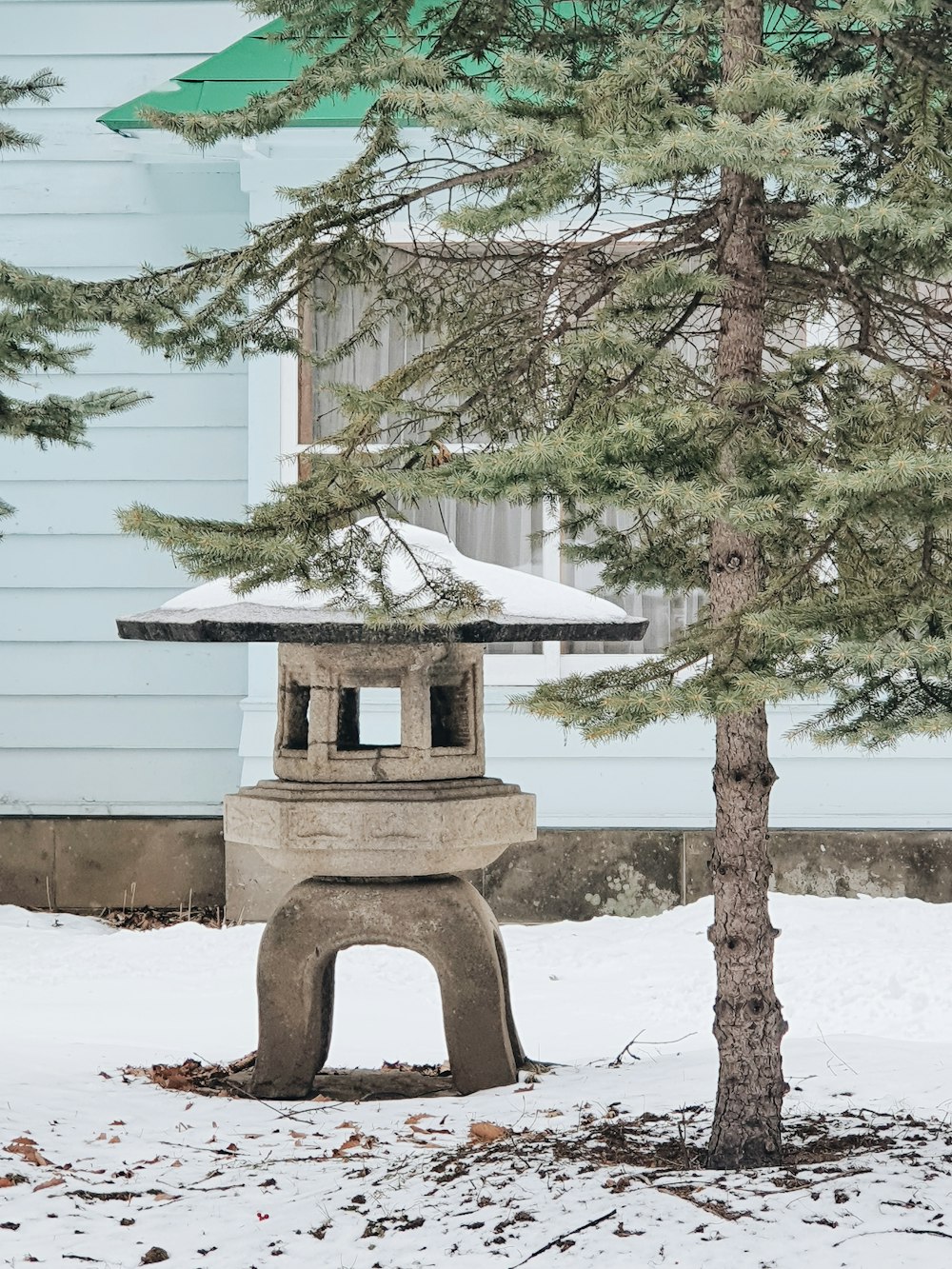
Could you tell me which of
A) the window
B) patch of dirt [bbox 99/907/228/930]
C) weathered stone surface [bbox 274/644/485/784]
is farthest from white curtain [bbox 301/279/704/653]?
weathered stone surface [bbox 274/644/485/784]

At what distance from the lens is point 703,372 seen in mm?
4672

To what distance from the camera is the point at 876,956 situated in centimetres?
696

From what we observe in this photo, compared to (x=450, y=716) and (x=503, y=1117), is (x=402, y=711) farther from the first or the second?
(x=503, y=1117)

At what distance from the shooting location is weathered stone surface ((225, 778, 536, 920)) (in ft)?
16.2

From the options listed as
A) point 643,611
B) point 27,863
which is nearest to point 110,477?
point 27,863

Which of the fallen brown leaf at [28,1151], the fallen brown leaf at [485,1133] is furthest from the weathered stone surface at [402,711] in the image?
the fallen brown leaf at [28,1151]

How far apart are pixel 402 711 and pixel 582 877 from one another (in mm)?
3265

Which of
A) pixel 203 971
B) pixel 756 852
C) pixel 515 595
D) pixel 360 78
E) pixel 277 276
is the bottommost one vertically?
pixel 203 971

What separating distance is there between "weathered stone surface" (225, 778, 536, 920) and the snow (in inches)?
28.0

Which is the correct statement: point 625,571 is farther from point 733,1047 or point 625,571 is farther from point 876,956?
point 876,956

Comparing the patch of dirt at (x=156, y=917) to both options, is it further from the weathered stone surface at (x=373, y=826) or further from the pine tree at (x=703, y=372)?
the pine tree at (x=703, y=372)

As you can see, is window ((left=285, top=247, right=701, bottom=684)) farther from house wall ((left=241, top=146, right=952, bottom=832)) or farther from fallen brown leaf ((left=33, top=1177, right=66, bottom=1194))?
fallen brown leaf ((left=33, top=1177, right=66, bottom=1194))

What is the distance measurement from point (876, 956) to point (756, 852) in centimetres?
348

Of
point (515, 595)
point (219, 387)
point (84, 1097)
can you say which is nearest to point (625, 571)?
point (515, 595)
